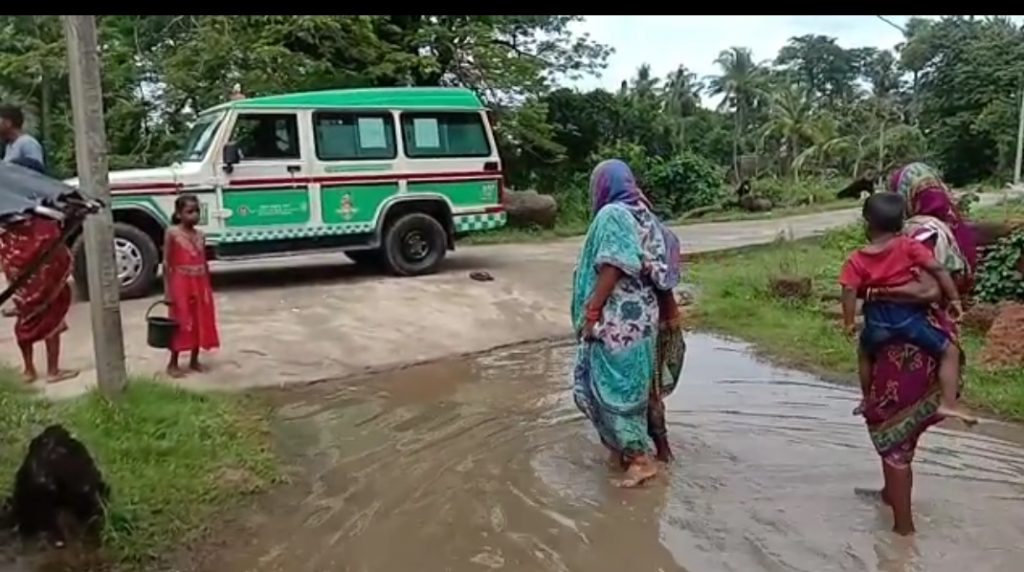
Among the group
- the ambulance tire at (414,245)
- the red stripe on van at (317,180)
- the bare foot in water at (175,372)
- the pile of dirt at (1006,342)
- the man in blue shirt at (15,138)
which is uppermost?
the man in blue shirt at (15,138)

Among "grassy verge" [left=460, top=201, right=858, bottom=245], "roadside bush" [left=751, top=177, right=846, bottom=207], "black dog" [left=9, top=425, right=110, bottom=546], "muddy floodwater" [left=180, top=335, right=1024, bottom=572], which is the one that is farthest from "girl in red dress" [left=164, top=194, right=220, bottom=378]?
"roadside bush" [left=751, top=177, right=846, bottom=207]

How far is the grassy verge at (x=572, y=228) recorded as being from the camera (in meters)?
15.1

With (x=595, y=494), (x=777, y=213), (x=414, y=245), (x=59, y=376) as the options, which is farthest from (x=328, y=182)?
(x=777, y=213)

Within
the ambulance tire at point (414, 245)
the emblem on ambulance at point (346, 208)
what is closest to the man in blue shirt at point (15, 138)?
the emblem on ambulance at point (346, 208)

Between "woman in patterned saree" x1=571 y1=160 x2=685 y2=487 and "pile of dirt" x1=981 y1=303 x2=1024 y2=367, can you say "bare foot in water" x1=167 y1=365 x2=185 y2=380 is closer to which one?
"woman in patterned saree" x1=571 y1=160 x2=685 y2=487

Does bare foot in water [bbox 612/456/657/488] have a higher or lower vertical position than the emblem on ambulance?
A: lower

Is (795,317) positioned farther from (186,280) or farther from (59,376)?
(59,376)

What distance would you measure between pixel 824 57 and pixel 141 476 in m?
44.8

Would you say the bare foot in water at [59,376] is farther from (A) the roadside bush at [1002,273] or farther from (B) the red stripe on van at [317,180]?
(A) the roadside bush at [1002,273]

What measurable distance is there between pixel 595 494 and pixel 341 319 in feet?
14.7

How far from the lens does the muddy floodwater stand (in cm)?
364

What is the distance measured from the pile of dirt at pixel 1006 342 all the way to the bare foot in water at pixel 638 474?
121 inches

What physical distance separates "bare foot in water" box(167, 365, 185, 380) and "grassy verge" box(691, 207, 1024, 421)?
4258 millimetres

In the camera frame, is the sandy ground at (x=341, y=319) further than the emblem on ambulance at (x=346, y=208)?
No
